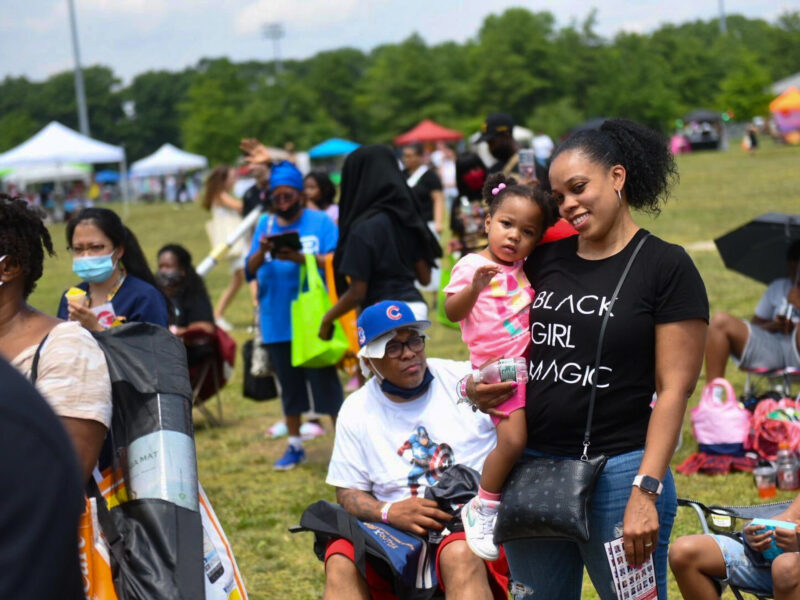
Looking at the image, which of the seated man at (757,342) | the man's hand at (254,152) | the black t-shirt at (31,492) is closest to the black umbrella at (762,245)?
the seated man at (757,342)

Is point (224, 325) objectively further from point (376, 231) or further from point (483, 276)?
point (483, 276)

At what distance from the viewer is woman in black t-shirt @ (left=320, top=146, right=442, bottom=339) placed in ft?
20.4

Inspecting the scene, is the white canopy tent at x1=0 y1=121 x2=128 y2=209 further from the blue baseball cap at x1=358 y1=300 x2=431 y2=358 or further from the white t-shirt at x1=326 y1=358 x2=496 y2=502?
the white t-shirt at x1=326 y1=358 x2=496 y2=502

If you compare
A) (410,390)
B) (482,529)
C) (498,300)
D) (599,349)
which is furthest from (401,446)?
(599,349)

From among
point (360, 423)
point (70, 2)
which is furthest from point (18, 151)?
point (360, 423)

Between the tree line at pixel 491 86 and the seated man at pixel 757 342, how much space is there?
68352mm

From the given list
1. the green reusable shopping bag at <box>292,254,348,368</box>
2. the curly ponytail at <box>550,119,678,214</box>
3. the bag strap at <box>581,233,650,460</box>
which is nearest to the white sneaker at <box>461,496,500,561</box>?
the bag strap at <box>581,233,650,460</box>

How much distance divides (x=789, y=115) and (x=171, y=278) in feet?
161

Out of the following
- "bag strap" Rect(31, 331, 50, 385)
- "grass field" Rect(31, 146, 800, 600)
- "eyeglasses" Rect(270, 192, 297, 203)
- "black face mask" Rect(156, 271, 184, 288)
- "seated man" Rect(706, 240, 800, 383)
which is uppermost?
"eyeglasses" Rect(270, 192, 297, 203)

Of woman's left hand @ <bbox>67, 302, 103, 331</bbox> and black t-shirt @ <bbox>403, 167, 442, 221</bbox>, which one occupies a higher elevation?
woman's left hand @ <bbox>67, 302, 103, 331</bbox>

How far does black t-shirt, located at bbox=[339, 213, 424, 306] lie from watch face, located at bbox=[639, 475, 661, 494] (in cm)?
364

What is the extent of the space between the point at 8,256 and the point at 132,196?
262ft

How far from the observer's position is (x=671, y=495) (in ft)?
9.57

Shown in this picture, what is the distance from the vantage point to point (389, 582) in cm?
386
